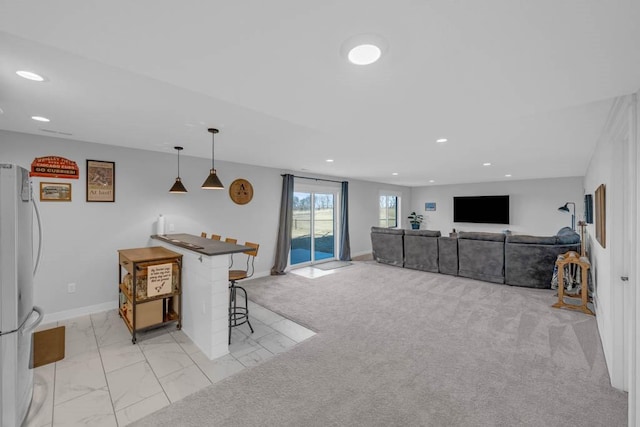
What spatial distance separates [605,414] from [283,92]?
3.18 metres

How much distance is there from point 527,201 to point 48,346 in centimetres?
1027

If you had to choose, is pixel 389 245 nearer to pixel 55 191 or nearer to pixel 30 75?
pixel 55 191

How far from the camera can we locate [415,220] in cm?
1000

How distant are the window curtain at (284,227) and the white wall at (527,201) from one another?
6330 mm

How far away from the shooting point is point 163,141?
3473 mm

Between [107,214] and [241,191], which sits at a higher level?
[241,191]

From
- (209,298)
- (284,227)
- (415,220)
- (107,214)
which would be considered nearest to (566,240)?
(284,227)

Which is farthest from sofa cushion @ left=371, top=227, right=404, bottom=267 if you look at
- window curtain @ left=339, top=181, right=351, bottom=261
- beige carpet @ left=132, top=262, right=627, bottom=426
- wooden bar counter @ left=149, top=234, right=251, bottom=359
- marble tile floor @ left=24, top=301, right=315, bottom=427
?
wooden bar counter @ left=149, top=234, right=251, bottom=359

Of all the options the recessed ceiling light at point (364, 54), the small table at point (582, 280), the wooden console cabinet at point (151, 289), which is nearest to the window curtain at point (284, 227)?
the wooden console cabinet at point (151, 289)

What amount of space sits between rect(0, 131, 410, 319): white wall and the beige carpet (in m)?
2.11

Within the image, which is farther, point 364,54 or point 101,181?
point 101,181

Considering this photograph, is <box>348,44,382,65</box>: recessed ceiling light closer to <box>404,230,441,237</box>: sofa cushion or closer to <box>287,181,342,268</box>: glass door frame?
<box>287,181,342,268</box>: glass door frame

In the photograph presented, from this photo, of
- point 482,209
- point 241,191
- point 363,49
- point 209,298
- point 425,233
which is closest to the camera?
point 363,49

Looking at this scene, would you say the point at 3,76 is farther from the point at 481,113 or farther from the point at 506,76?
the point at 481,113
